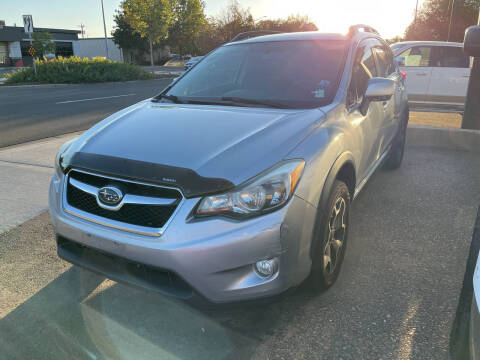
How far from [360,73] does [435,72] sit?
747cm

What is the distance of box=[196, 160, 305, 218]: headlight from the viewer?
2.04 metres

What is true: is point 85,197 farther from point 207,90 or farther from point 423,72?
point 423,72

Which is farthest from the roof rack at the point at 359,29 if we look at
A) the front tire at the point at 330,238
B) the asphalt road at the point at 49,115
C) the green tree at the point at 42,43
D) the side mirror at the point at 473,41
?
the green tree at the point at 42,43

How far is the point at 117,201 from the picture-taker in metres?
2.15

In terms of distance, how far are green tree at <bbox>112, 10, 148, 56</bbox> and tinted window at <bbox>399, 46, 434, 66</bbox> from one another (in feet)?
175

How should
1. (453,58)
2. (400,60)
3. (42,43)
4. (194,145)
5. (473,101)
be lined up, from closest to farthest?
(194,145) < (473,101) < (400,60) < (453,58) < (42,43)

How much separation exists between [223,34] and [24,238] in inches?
1589

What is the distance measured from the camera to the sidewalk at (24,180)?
3.85 metres

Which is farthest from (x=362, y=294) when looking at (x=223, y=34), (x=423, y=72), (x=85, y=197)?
(x=223, y=34)

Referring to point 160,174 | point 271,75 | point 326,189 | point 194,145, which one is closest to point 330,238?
point 326,189

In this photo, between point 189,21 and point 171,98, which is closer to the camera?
point 171,98

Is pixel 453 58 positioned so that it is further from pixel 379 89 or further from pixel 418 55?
pixel 379 89

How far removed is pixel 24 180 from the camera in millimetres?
4656

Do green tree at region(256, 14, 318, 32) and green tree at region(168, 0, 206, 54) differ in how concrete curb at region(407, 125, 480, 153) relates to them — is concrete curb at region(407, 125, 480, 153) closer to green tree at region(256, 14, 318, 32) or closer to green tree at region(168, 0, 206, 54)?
green tree at region(256, 14, 318, 32)
